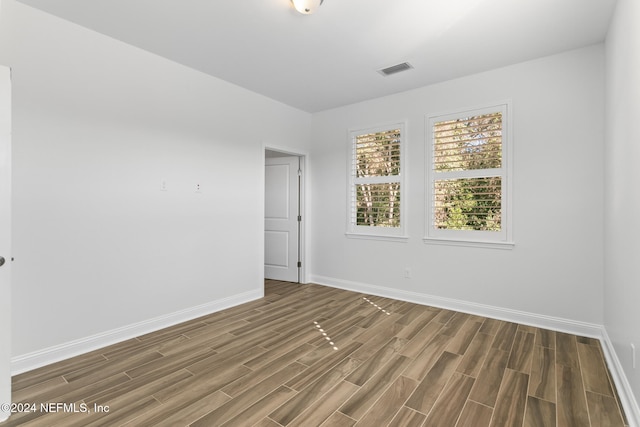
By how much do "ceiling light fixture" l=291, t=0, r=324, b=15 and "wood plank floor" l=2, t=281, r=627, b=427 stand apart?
2.68 metres

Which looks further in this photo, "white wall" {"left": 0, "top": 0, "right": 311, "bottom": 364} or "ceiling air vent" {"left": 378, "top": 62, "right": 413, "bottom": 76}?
"ceiling air vent" {"left": 378, "top": 62, "right": 413, "bottom": 76}

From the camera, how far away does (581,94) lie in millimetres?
2982

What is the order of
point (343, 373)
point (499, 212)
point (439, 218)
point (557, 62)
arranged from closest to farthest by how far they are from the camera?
point (343, 373) → point (557, 62) → point (499, 212) → point (439, 218)

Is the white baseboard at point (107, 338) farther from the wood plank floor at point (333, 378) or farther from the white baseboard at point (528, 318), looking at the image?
the white baseboard at point (528, 318)

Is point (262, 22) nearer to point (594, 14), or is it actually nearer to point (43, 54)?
point (43, 54)

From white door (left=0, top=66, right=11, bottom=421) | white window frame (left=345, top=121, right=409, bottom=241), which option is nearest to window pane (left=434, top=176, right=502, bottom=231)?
white window frame (left=345, top=121, right=409, bottom=241)

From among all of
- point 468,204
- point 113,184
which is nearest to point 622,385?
point 468,204

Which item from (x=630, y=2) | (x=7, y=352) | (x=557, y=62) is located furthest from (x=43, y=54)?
(x=557, y=62)

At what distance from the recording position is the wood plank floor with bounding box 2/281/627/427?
6.03ft

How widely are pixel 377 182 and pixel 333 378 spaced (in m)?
2.79

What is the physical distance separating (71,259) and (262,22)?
2509mm

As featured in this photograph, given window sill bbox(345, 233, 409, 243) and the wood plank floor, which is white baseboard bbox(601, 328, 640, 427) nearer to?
the wood plank floor

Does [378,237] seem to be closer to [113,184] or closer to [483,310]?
[483,310]

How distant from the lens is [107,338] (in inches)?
109
